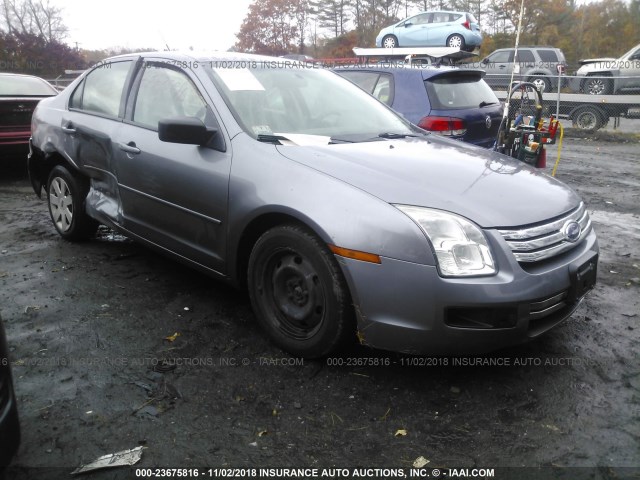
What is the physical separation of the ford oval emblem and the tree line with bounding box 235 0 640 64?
36932 mm

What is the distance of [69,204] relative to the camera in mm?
4898

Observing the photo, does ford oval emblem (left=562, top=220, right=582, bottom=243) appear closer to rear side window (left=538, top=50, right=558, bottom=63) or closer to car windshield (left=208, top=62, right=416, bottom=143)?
car windshield (left=208, top=62, right=416, bottom=143)

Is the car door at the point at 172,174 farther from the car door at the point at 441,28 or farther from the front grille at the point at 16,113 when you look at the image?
the car door at the point at 441,28

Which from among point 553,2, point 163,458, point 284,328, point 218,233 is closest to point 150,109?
point 218,233

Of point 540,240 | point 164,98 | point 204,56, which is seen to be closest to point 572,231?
point 540,240

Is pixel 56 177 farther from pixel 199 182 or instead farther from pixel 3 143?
pixel 3 143

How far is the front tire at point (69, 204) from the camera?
4746 mm

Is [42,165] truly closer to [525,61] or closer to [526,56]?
[525,61]

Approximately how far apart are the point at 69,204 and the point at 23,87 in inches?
178

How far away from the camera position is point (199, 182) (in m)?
3.42

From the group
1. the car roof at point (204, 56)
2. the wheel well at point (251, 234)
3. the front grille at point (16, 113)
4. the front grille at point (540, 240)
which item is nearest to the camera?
the front grille at point (540, 240)

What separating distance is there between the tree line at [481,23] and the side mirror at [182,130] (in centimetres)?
3736

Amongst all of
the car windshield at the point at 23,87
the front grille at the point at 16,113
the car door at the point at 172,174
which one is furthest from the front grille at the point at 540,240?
the car windshield at the point at 23,87

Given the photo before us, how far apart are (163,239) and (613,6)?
44.2 metres
